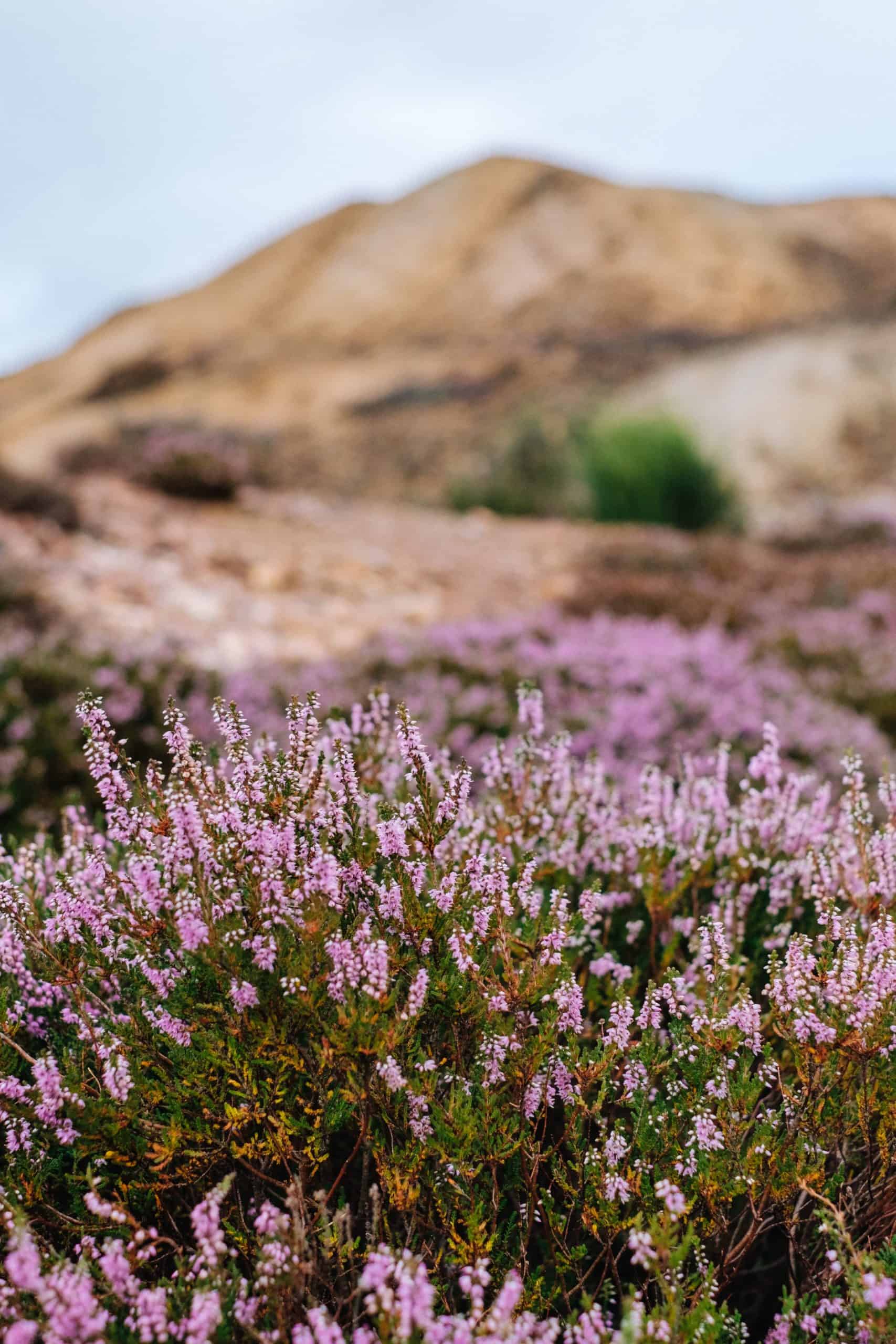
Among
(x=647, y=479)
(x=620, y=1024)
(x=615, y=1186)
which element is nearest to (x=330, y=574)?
(x=647, y=479)

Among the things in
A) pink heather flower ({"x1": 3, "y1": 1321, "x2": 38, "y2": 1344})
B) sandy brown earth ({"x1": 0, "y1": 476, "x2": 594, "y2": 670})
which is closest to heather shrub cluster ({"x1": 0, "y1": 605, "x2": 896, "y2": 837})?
sandy brown earth ({"x1": 0, "y1": 476, "x2": 594, "y2": 670})

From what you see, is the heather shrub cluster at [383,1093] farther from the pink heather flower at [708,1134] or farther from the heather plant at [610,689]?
the heather plant at [610,689]

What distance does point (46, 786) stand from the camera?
529cm

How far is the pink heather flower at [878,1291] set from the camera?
1264mm

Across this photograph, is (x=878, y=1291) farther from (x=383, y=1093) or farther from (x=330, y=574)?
(x=330, y=574)

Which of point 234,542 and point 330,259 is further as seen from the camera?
point 330,259

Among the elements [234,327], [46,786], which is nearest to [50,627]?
[46,786]

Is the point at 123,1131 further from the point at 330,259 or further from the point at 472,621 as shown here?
the point at 330,259

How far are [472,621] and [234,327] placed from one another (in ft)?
149

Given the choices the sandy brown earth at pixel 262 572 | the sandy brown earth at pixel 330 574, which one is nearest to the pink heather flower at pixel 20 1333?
the sandy brown earth at pixel 330 574

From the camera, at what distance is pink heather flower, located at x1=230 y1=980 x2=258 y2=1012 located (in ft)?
5.27

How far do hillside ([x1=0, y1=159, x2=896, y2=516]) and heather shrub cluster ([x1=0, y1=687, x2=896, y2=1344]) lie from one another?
80.6 ft

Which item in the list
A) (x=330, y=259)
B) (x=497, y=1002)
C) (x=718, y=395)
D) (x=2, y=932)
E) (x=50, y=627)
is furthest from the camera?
(x=330, y=259)

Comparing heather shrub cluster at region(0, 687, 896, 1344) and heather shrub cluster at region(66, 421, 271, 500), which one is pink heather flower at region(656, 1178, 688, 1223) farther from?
heather shrub cluster at region(66, 421, 271, 500)
